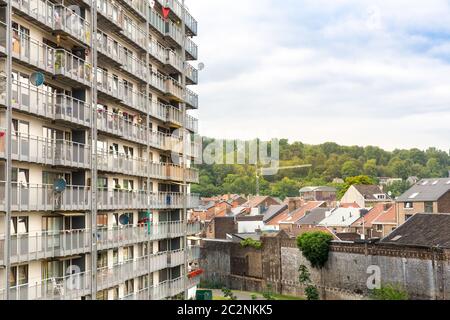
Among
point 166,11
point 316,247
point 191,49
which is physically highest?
point 166,11

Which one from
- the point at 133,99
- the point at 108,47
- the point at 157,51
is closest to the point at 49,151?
the point at 108,47

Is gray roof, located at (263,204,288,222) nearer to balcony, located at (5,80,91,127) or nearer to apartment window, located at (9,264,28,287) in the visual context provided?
balcony, located at (5,80,91,127)

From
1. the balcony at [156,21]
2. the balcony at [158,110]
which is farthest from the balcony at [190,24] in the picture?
the balcony at [158,110]

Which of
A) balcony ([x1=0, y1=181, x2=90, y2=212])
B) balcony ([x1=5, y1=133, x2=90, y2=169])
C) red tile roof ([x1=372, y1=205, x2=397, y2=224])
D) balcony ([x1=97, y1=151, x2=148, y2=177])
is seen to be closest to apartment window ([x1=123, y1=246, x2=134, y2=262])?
balcony ([x1=97, y1=151, x2=148, y2=177])

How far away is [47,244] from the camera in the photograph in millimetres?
25469

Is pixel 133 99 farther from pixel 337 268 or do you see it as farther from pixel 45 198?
pixel 337 268

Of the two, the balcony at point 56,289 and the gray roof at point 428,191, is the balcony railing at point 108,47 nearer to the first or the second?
the balcony at point 56,289

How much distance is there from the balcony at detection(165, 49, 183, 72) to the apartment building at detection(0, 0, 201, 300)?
0.27ft

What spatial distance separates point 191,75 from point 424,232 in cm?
2362

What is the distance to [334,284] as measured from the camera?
2292 inches

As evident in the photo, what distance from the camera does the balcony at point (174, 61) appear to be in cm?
4209

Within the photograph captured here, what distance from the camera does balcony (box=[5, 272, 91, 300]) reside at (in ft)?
78.3

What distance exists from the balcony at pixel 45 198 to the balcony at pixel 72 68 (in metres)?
A: 4.84
